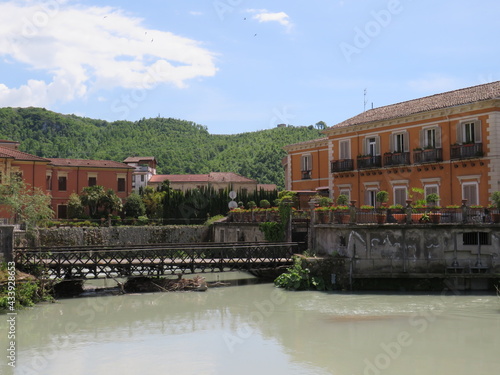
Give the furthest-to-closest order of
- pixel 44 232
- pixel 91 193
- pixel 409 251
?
pixel 91 193
pixel 44 232
pixel 409 251

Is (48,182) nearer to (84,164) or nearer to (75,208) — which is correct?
(84,164)

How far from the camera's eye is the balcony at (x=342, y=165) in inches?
1416

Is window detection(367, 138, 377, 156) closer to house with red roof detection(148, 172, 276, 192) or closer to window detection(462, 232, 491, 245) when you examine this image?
window detection(462, 232, 491, 245)

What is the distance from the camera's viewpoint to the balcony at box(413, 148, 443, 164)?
1203 inches

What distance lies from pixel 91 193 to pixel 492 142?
35.8m

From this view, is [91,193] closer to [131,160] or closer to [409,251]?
[131,160]

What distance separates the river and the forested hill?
6139cm

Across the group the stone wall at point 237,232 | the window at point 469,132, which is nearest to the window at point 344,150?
the stone wall at point 237,232

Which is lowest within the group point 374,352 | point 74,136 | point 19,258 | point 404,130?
point 374,352

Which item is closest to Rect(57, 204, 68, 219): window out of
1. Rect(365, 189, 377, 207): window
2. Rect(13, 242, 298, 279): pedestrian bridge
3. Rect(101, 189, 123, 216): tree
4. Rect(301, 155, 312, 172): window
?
Rect(101, 189, 123, 216): tree

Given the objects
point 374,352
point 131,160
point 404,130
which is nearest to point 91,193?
point 131,160

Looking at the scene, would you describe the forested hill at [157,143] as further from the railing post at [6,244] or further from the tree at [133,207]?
the railing post at [6,244]

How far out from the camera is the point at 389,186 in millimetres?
33656

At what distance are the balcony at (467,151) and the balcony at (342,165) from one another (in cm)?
747
